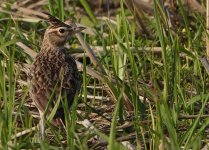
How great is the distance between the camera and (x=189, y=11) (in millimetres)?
10383

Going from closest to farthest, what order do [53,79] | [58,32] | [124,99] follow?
[53,79] → [124,99] → [58,32]

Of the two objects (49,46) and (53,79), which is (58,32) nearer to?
(49,46)

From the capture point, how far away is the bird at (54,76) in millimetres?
6704

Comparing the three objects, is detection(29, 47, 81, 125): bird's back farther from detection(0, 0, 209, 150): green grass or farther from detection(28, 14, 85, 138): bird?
detection(0, 0, 209, 150): green grass

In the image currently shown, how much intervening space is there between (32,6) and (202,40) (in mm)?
2546

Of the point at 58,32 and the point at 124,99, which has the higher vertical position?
the point at 58,32

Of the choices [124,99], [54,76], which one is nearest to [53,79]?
[54,76]

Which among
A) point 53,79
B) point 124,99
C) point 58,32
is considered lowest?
point 124,99

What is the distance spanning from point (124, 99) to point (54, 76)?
71 cm

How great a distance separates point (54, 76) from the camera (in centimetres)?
723

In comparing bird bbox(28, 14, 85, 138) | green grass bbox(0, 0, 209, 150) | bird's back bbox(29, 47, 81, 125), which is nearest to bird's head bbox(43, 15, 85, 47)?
bird bbox(28, 14, 85, 138)

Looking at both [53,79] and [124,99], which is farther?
[124,99]

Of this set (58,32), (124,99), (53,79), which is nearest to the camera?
(53,79)

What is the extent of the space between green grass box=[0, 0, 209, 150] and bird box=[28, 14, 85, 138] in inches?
4.8
